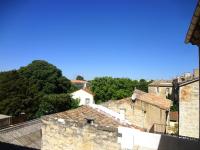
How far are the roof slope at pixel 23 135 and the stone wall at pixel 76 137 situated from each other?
3.91 m

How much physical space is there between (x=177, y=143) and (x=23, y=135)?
37.7 feet

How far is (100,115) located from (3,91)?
853 inches

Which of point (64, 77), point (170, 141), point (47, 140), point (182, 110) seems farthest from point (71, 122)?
point (64, 77)

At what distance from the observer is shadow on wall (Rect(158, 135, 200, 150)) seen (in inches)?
391

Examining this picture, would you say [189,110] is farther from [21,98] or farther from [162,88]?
[162,88]

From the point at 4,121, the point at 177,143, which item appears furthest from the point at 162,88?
the point at 177,143

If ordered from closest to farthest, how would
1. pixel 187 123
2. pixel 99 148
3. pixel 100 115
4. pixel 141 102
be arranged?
pixel 99 148, pixel 100 115, pixel 187 123, pixel 141 102

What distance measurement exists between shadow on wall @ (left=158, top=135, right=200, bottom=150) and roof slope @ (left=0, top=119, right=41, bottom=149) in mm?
9506

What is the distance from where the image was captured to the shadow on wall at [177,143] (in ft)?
32.6

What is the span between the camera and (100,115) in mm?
15578

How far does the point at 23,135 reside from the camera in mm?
18125

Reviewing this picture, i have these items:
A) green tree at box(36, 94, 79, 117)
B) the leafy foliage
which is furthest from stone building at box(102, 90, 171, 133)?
the leafy foliage

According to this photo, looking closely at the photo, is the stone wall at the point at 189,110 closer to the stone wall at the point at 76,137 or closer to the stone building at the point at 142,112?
the stone building at the point at 142,112

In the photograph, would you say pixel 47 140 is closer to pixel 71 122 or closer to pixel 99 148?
pixel 71 122
